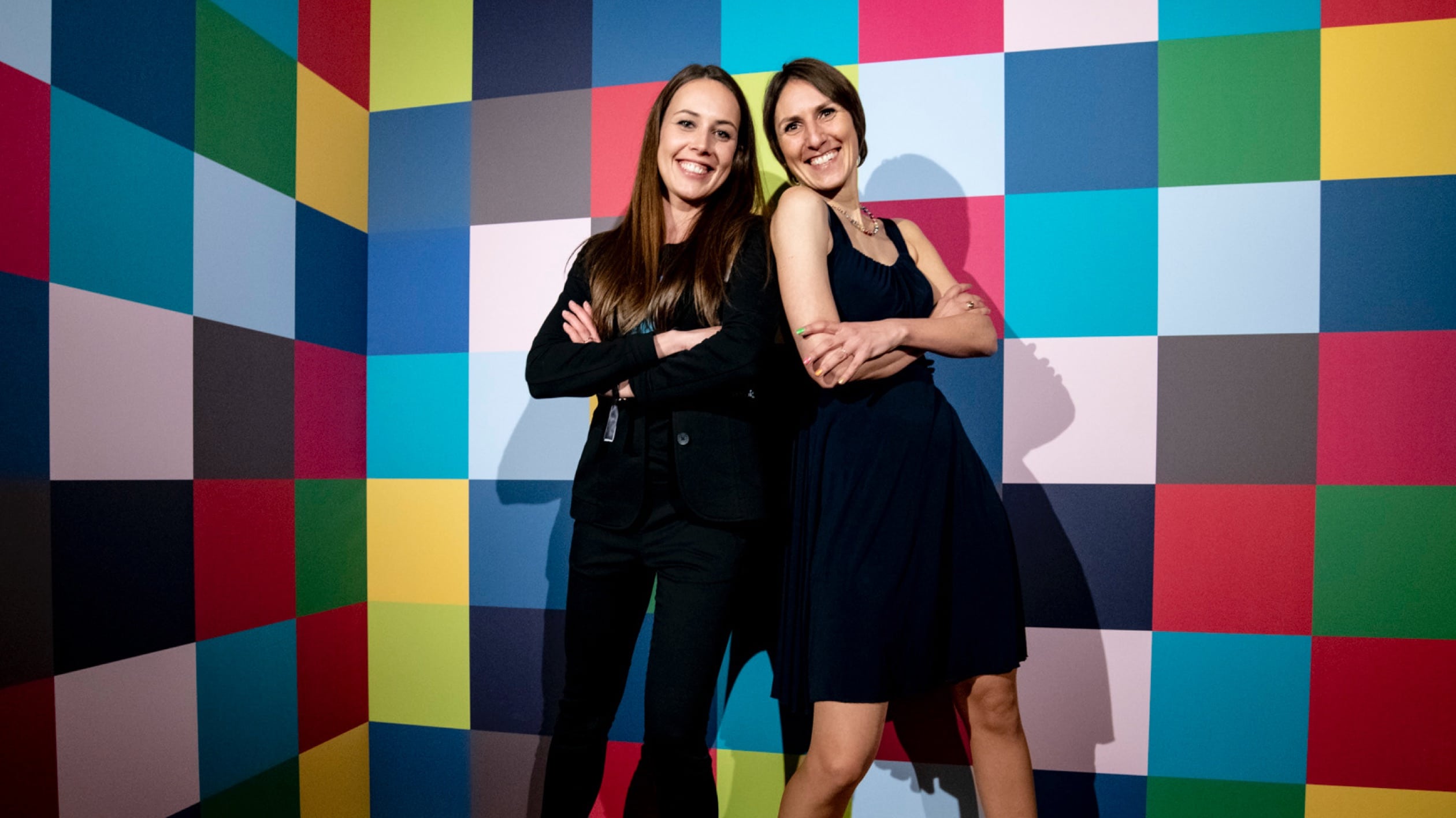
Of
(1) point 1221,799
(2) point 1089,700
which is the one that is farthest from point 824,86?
(1) point 1221,799

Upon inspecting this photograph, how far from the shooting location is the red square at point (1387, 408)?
1623 millimetres

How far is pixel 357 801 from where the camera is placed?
1984 millimetres

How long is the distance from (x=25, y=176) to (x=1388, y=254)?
9.54 ft

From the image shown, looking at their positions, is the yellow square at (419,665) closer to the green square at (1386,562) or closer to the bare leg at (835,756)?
the bare leg at (835,756)

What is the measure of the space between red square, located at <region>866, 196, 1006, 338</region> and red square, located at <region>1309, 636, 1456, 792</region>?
1174 millimetres

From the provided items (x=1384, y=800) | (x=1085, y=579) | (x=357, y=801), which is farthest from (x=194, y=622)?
(x=1384, y=800)

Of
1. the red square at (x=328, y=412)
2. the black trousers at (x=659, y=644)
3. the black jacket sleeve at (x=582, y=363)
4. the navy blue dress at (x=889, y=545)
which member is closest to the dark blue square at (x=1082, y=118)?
the navy blue dress at (x=889, y=545)

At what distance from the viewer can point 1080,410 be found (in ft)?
5.69

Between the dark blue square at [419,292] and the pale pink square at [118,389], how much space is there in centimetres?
60

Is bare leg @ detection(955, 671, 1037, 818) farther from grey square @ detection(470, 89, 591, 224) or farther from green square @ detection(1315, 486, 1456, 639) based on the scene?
grey square @ detection(470, 89, 591, 224)

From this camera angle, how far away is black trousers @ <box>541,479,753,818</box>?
1265mm

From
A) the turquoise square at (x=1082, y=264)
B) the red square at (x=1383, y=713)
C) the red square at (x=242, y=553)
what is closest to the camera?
the red square at (x=242, y=553)

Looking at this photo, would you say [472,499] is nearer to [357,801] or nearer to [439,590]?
[439,590]

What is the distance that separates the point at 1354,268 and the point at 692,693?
1.89m
